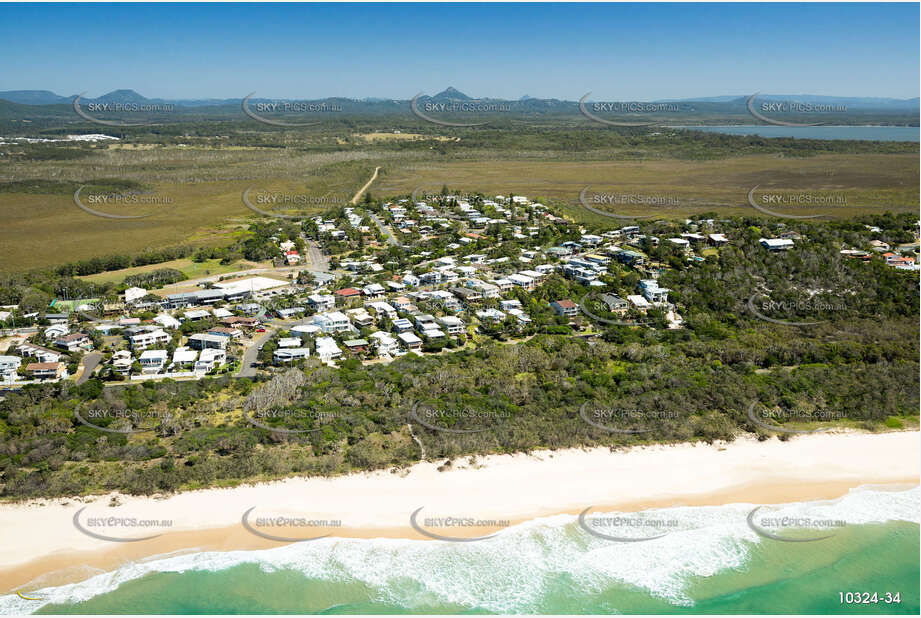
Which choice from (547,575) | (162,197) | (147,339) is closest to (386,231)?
(147,339)

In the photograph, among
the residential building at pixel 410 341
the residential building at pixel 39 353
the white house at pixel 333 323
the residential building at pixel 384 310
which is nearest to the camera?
the residential building at pixel 39 353

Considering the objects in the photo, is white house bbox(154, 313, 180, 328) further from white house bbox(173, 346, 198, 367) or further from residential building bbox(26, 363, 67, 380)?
residential building bbox(26, 363, 67, 380)

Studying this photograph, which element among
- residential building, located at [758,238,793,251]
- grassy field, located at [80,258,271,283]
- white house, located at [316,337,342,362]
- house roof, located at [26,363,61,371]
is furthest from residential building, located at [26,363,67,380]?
residential building, located at [758,238,793,251]

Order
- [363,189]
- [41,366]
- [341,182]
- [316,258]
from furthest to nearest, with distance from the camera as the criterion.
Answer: [341,182], [363,189], [316,258], [41,366]

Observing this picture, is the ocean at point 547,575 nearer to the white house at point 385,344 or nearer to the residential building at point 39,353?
the white house at point 385,344

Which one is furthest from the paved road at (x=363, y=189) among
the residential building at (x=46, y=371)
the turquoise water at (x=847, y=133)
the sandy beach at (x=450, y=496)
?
the turquoise water at (x=847, y=133)

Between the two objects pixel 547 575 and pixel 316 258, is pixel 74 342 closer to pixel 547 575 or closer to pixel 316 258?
pixel 316 258
